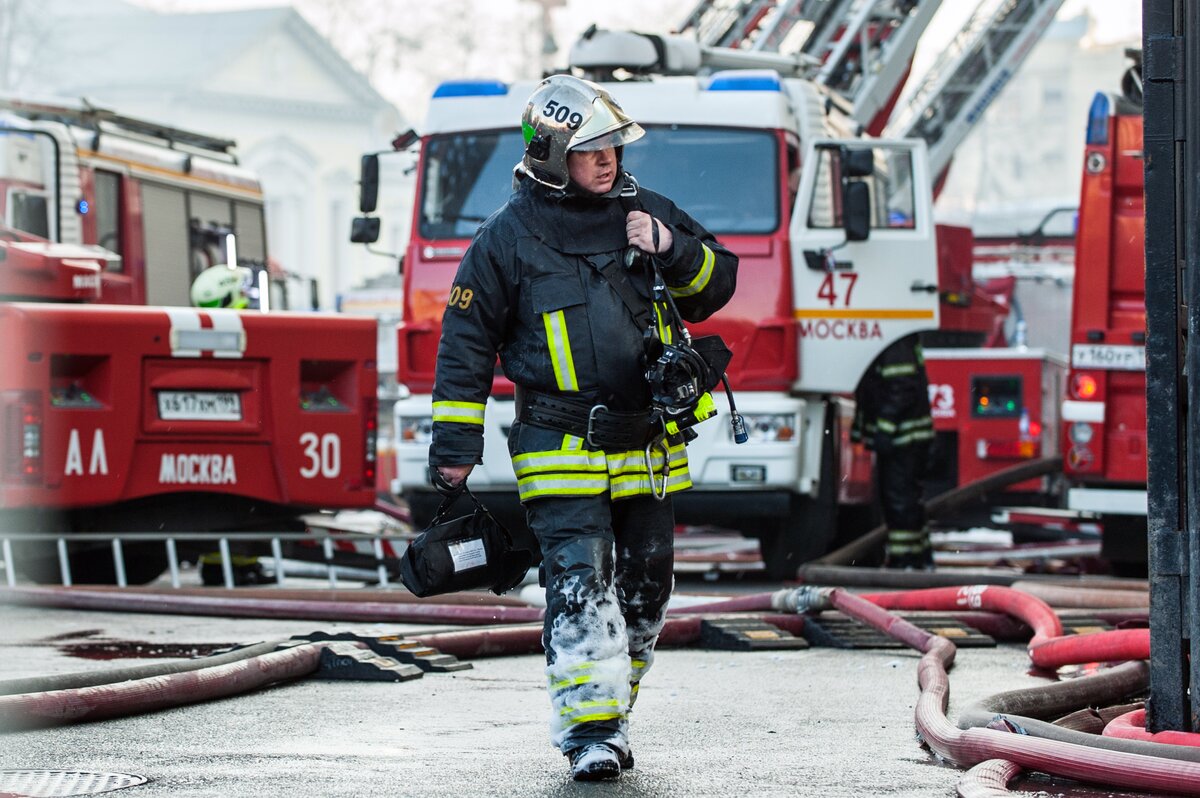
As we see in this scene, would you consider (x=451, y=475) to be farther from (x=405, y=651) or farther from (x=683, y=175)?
(x=683, y=175)

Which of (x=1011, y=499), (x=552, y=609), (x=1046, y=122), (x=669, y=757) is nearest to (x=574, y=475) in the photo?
(x=552, y=609)

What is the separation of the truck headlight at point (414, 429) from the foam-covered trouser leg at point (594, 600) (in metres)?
5.39

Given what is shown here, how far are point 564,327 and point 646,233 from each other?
0.30 m

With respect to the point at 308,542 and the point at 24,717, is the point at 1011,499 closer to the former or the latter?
the point at 308,542

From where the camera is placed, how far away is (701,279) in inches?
196

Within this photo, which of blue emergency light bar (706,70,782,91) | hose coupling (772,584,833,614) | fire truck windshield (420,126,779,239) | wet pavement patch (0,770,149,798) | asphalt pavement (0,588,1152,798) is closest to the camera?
wet pavement patch (0,770,149,798)

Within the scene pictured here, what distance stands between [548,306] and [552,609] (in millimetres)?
716

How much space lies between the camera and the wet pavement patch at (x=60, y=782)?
4234mm

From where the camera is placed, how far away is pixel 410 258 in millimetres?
10203

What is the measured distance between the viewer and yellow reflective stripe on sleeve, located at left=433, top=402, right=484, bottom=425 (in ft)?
15.6

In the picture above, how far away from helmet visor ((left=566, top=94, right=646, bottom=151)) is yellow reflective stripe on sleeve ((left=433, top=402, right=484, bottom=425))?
2.17ft

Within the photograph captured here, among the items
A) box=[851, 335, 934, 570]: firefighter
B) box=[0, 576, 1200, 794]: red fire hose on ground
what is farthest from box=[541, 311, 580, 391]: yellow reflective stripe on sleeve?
box=[851, 335, 934, 570]: firefighter

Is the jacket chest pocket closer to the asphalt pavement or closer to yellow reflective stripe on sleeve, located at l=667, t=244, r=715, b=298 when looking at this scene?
yellow reflective stripe on sleeve, located at l=667, t=244, r=715, b=298

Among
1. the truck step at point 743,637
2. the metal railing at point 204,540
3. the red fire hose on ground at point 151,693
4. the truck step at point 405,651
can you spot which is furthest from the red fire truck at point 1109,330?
the red fire hose on ground at point 151,693
